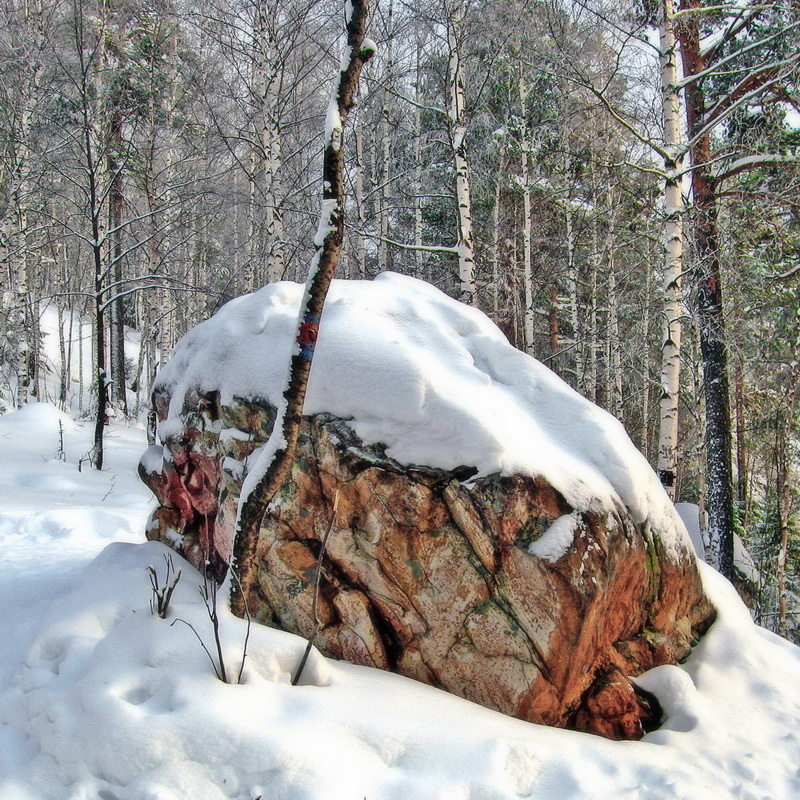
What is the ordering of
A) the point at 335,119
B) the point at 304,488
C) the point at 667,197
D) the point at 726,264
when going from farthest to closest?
the point at 726,264 < the point at 667,197 < the point at 304,488 < the point at 335,119

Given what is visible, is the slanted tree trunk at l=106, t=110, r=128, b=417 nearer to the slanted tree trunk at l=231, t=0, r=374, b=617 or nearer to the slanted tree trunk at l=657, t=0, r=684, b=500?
the slanted tree trunk at l=231, t=0, r=374, b=617

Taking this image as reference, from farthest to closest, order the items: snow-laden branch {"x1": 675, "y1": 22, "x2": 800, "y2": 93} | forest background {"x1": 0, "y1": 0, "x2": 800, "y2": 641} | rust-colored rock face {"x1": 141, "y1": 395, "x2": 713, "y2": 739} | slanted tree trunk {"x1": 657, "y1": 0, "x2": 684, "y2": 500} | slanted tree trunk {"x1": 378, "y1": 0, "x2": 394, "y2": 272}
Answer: slanted tree trunk {"x1": 378, "y1": 0, "x2": 394, "y2": 272} < forest background {"x1": 0, "y1": 0, "x2": 800, "y2": 641} < slanted tree trunk {"x1": 657, "y1": 0, "x2": 684, "y2": 500} < snow-laden branch {"x1": 675, "y1": 22, "x2": 800, "y2": 93} < rust-colored rock face {"x1": 141, "y1": 395, "x2": 713, "y2": 739}

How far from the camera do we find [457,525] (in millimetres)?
3238

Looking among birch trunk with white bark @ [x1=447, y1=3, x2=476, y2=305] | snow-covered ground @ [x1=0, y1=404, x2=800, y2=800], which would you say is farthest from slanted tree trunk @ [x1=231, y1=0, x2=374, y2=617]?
birch trunk with white bark @ [x1=447, y1=3, x2=476, y2=305]

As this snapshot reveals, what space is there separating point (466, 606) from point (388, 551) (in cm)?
52

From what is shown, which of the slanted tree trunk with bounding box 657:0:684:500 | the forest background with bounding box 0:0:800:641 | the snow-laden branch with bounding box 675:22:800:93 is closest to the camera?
the snow-laden branch with bounding box 675:22:800:93

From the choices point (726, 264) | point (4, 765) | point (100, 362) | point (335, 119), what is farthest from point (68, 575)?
point (726, 264)

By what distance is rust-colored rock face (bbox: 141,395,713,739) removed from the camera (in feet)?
10.1

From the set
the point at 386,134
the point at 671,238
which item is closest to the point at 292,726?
the point at 671,238

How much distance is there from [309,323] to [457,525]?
1374 mm

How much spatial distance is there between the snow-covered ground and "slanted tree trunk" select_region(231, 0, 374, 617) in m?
0.57

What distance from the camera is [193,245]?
17.2 m

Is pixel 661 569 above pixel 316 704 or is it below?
above

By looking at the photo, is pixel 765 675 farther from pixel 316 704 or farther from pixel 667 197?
pixel 667 197
